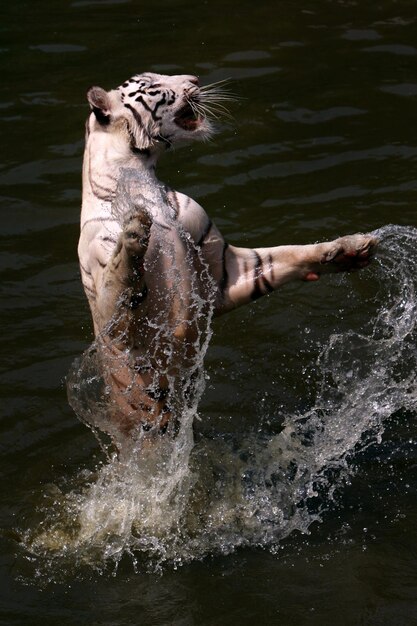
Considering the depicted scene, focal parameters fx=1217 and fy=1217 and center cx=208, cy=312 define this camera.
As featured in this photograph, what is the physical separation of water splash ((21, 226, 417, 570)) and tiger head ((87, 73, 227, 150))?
876 millimetres

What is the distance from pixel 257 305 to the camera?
6.27 metres

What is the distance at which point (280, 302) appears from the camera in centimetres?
627

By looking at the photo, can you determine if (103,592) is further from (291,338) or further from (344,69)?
(344,69)

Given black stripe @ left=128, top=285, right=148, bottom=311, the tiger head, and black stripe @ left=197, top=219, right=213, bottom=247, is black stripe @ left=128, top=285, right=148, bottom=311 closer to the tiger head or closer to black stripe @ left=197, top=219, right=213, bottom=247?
black stripe @ left=197, top=219, right=213, bottom=247

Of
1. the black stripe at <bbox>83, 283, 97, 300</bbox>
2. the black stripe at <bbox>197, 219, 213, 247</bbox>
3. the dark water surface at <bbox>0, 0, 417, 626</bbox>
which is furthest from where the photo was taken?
the black stripe at <bbox>197, 219, 213, 247</bbox>

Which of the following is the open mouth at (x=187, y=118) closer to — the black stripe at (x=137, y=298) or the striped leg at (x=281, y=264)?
the striped leg at (x=281, y=264)

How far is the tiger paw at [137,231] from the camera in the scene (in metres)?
4.07

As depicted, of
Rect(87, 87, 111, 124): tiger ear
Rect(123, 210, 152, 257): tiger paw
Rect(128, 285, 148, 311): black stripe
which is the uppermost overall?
Rect(87, 87, 111, 124): tiger ear

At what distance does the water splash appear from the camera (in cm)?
463

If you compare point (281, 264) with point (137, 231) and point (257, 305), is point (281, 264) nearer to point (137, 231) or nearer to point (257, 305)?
point (137, 231)

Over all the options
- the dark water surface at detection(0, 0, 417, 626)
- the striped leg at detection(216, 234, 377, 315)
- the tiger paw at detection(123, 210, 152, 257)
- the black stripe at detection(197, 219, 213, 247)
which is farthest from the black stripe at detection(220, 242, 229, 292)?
the tiger paw at detection(123, 210, 152, 257)

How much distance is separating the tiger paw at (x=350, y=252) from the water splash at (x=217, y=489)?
0.17m

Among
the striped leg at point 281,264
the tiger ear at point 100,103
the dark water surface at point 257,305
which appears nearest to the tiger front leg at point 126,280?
the striped leg at point 281,264

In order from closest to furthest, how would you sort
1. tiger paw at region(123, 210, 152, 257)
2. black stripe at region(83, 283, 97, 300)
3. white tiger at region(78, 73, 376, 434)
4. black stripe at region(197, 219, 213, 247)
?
tiger paw at region(123, 210, 152, 257) < white tiger at region(78, 73, 376, 434) < black stripe at region(83, 283, 97, 300) < black stripe at region(197, 219, 213, 247)
